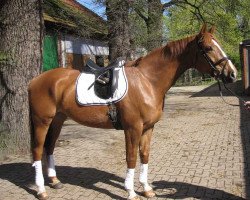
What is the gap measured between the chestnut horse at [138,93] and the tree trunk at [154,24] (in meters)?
10.5

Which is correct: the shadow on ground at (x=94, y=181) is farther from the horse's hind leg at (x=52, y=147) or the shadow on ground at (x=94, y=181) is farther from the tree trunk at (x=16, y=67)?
the tree trunk at (x=16, y=67)

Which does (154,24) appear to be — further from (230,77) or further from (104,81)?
(230,77)

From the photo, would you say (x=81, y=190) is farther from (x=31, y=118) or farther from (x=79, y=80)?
(x=79, y=80)

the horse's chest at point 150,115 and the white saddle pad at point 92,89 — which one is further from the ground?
the white saddle pad at point 92,89

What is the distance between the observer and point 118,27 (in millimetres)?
13414

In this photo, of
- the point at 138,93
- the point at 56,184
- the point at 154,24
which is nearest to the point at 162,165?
the point at 56,184

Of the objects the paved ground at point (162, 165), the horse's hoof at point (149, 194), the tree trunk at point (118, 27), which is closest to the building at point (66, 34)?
the tree trunk at point (118, 27)

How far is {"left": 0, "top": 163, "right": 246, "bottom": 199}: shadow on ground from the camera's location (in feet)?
15.5

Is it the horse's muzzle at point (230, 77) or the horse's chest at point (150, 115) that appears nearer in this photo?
the horse's muzzle at point (230, 77)

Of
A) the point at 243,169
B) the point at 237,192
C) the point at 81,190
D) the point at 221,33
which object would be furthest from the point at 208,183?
the point at 221,33

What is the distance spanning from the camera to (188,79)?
34.9 meters

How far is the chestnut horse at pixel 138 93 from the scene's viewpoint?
161 inches

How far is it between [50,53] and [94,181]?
332 inches

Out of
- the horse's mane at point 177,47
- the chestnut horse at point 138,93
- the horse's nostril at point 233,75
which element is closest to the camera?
the horse's nostril at point 233,75
